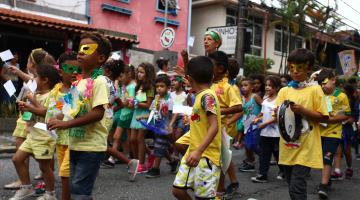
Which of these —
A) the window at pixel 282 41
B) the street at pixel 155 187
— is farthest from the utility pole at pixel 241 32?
the window at pixel 282 41

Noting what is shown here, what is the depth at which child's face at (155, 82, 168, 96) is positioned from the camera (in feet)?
21.2

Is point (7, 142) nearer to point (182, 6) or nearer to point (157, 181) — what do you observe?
point (157, 181)

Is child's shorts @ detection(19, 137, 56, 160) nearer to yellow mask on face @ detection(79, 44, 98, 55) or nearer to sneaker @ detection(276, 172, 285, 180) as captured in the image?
yellow mask on face @ detection(79, 44, 98, 55)

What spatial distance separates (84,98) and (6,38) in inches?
429

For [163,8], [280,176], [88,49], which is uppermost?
[163,8]

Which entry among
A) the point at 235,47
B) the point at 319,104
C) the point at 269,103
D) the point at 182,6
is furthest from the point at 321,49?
the point at 319,104

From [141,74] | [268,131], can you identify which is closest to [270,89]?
[268,131]

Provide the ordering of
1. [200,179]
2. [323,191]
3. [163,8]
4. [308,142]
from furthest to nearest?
[163,8], [323,191], [308,142], [200,179]

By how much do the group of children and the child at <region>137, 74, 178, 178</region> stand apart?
16 mm

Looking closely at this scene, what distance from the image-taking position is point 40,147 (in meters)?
4.46

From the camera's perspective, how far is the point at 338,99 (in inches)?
247

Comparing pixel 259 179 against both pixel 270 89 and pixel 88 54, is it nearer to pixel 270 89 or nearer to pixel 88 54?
pixel 270 89

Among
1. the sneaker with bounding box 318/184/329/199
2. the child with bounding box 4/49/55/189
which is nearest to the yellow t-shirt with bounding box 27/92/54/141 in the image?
the child with bounding box 4/49/55/189

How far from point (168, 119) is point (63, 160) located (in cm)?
263
